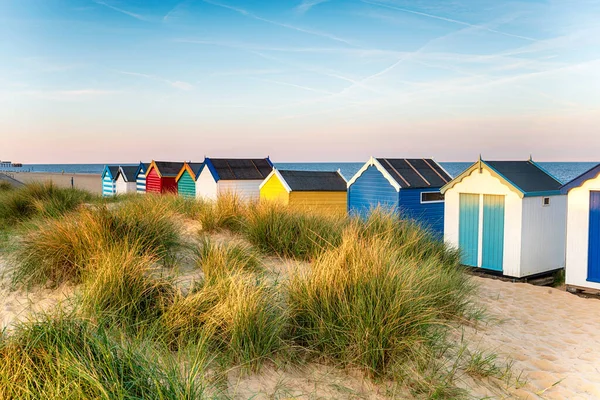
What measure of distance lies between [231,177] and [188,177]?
A: 2941 mm

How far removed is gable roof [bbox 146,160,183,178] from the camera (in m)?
22.8

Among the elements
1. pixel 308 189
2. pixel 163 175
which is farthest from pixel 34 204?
pixel 163 175

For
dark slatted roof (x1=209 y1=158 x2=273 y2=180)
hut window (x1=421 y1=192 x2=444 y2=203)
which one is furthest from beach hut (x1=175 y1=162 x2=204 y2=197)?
hut window (x1=421 y1=192 x2=444 y2=203)

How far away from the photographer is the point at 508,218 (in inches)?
501

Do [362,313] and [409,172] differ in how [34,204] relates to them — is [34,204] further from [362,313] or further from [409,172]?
[409,172]

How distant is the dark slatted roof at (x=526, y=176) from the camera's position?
41.9ft

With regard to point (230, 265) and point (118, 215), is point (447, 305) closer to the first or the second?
point (230, 265)

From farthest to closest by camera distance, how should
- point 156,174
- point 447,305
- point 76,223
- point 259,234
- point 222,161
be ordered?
point 156,174, point 222,161, point 259,234, point 76,223, point 447,305

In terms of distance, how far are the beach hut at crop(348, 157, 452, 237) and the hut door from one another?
455cm

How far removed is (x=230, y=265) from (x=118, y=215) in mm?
2445

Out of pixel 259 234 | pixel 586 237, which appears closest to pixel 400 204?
pixel 586 237

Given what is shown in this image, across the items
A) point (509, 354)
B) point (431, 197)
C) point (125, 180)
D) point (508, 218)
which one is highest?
point (125, 180)

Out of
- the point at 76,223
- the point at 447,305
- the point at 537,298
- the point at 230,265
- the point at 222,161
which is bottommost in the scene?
the point at 537,298

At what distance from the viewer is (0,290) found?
6.21m
